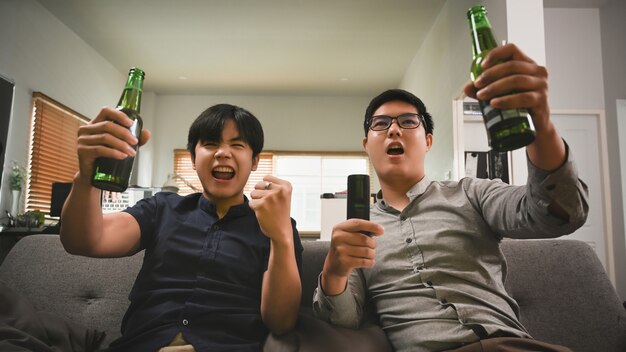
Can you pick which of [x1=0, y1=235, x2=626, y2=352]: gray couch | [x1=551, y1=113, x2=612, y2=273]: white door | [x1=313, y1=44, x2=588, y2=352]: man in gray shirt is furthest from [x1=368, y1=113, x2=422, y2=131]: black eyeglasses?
[x1=551, y1=113, x2=612, y2=273]: white door

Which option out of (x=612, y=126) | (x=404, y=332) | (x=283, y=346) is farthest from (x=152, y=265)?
(x=612, y=126)

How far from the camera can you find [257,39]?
18.2 feet

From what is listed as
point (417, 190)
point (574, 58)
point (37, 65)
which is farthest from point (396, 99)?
point (37, 65)

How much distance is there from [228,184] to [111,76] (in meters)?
6.08

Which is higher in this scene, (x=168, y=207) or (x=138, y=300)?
(x=168, y=207)

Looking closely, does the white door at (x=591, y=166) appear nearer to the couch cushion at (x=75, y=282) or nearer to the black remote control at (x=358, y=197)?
the black remote control at (x=358, y=197)

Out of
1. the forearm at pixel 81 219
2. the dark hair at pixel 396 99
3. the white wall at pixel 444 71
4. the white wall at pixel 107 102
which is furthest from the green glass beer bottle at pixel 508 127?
the white wall at pixel 107 102

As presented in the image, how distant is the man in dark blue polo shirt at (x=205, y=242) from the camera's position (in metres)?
0.99

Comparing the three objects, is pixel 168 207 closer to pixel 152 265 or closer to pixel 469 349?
pixel 152 265

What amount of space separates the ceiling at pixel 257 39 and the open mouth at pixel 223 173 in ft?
12.5

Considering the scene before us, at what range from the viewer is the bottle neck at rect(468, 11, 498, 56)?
3.05ft

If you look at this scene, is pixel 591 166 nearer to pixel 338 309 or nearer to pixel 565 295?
pixel 565 295

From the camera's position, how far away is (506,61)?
2.39ft

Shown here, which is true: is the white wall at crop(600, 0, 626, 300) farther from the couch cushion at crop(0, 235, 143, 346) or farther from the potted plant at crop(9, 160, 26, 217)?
the potted plant at crop(9, 160, 26, 217)
